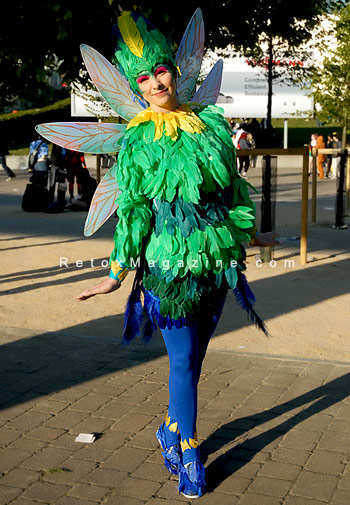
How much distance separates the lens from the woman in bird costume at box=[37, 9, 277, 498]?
3.59 meters

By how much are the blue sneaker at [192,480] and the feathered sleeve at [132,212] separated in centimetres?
106

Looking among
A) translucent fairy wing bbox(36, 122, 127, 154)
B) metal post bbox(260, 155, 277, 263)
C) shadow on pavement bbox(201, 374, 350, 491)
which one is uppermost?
translucent fairy wing bbox(36, 122, 127, 154)

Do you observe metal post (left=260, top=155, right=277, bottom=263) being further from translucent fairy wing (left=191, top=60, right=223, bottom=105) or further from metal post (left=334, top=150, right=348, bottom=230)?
translucent fairy wing (left=191, top=60, right=223, bottom=105)

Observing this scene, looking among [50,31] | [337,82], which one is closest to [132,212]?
[50,31]

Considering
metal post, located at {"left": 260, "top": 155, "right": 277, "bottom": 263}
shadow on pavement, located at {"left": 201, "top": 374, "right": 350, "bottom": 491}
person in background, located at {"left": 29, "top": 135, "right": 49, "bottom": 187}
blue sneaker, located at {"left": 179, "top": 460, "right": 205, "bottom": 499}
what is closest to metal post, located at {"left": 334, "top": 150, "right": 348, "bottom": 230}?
metal post, located at {"left": 260, "top": 155, "right": 277, "bottom": 263}

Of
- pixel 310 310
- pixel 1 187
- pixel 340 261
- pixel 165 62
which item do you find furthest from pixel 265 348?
pixel 1 187

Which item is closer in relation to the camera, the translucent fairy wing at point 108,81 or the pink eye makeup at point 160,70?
the pink eye makeup at point 160,70

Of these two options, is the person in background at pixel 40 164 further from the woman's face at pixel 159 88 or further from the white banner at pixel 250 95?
the white banner at pixel 250 95

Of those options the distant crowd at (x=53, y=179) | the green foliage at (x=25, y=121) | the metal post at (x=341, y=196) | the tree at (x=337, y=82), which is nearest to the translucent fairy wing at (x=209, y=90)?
the metal post at (x=341, y=196)

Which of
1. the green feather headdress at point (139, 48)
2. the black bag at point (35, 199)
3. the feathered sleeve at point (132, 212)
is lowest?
the black bag at point (35, 199)

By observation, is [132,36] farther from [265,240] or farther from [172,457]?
[172,457]

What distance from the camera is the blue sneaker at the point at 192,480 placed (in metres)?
3.61

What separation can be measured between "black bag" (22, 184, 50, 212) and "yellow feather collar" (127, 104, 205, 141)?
1103 centimetres

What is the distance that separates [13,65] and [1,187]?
9964 mm
